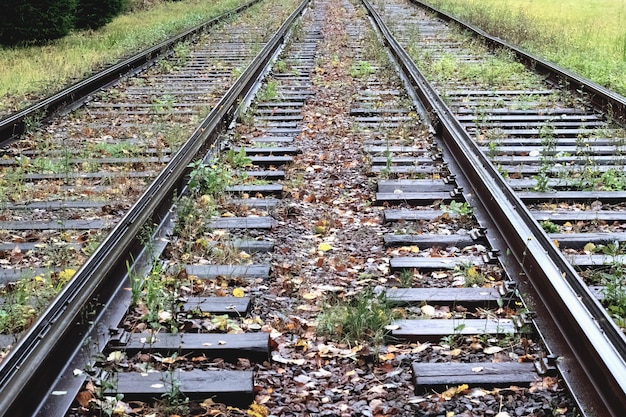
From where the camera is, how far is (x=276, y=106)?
9234mm

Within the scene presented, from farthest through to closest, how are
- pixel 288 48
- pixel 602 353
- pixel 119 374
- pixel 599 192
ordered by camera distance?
pixel 288 48
pixel 599 192
pixel 119 374
pixel 602 353

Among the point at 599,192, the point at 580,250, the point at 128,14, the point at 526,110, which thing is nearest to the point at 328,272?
the point at 580,250

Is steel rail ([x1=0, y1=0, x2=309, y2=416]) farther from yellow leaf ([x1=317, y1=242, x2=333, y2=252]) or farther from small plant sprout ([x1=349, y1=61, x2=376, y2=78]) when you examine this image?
small plant sprout ([x1=349, y1=61, x2=376, y2=78])

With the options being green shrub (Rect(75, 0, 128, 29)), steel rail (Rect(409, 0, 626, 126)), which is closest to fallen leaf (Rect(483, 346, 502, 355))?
steel rail (Rect(409, 0, 626, 126))

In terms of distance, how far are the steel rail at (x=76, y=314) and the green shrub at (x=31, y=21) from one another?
12.8m

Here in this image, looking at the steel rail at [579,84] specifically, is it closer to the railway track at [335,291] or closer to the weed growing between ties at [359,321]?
the railway track at [335,291]

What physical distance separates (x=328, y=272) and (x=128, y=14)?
23.4 meters

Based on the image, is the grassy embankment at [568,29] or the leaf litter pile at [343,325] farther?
the grassy embankment at [568,29]

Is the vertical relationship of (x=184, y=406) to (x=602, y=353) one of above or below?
below

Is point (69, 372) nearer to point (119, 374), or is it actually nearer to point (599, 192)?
point (119, 374)

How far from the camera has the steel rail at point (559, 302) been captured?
Answer: 2.91 m

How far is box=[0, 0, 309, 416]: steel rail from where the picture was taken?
286 centimetres

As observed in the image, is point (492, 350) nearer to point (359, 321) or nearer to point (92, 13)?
point (359, 321)

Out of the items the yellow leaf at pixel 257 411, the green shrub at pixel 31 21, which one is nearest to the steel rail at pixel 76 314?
the yellow leaf at pixel 257 411
